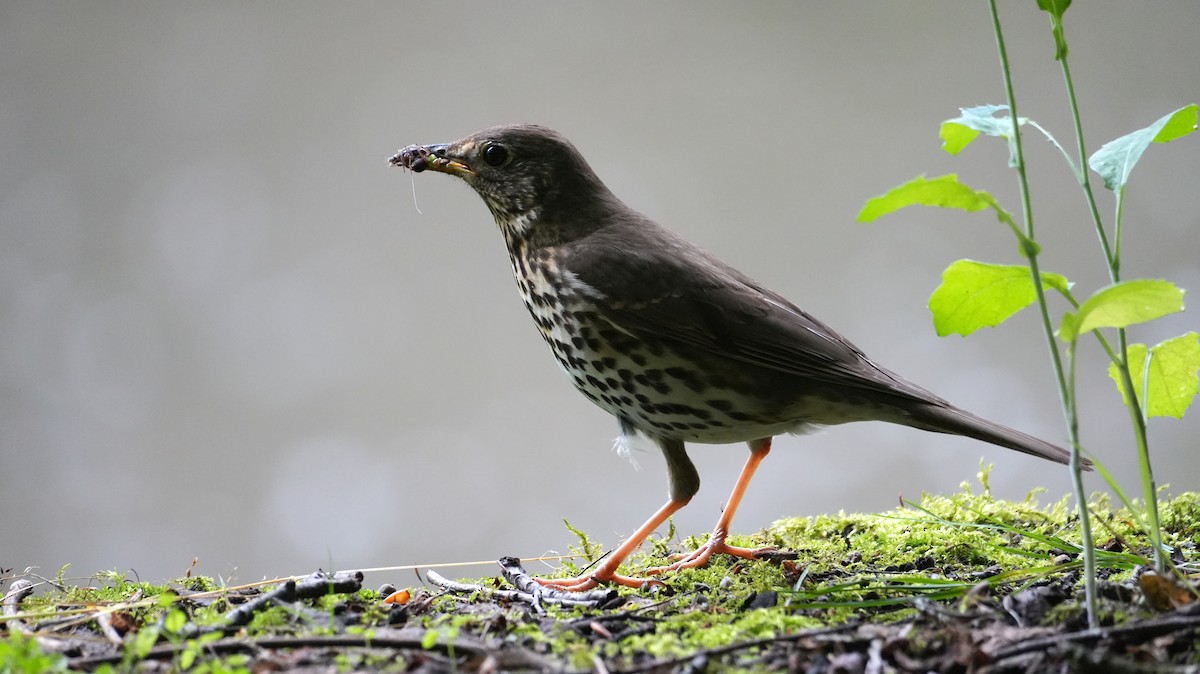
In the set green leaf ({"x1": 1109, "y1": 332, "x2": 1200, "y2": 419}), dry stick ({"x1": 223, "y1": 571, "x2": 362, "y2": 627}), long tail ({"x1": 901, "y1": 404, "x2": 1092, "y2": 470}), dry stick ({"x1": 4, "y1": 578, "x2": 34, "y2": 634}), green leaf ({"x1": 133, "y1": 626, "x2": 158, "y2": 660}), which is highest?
green leaf ({"x1": 1109, "y1": 332, "x2": 1200, "y2": 419})

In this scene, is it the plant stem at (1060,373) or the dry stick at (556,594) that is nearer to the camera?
the plant stem at (1060,373)

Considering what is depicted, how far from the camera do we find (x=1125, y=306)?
1491 mm

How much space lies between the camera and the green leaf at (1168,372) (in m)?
1.92

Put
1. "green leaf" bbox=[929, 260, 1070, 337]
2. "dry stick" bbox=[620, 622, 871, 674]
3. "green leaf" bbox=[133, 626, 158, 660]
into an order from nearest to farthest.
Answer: "green leaf" bbox=[133, 626, 158, 660] → "dry stick" bbox=[620, 622, 871, 674] → "green leaf" bbox=[929, 260, 1070, 337]

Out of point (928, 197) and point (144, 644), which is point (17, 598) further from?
point (928, 197)

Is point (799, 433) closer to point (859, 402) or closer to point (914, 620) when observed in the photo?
point (859, 402)

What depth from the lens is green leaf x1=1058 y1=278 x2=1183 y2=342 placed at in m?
1.46

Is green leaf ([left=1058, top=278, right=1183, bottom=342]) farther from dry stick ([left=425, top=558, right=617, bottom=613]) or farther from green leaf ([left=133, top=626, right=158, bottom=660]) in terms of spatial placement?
green leaf ([left=133, top=626, right=158, bottom=660])

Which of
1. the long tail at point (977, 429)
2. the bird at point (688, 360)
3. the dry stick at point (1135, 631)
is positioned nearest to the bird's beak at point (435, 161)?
the bird at point (688, 360)

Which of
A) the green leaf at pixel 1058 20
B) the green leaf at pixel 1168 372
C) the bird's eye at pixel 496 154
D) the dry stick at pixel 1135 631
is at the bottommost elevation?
the dry stick at pixel 1135 631

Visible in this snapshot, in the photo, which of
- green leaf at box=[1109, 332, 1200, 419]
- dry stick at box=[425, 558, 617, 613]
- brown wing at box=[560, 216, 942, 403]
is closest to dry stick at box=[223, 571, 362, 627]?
dry stick at box=[425, 558, 617, 613]

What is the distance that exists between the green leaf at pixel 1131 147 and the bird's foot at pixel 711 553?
1.33 m

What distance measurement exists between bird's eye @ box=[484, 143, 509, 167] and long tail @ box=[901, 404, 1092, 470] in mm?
1411

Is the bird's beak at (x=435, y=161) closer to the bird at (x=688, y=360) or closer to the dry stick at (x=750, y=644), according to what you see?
the bird at (x=688, y=360)
